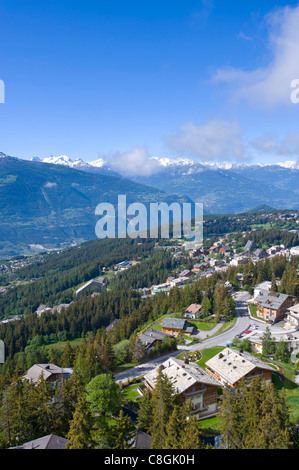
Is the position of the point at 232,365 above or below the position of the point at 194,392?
above

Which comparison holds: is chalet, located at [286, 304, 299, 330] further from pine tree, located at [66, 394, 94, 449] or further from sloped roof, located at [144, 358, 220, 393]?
pine tree, located at [66, 394, 94, 449]

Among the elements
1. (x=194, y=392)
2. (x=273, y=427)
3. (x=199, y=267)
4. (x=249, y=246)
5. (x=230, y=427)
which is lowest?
(x=199, y=267)

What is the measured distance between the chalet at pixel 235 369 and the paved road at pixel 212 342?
1106cm

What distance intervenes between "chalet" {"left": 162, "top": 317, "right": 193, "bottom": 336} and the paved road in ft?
19.3

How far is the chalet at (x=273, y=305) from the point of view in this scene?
59625mm

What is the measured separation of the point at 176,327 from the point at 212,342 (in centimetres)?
945

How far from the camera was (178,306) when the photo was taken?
2881 inches

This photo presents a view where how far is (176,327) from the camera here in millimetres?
61469

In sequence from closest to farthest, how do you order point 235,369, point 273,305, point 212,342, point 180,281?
point 235,369 → point 212,342 → point 273,305 → point 180,281

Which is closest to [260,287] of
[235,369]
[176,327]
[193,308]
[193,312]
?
[193,308]

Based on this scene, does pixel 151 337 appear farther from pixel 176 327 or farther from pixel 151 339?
pixel 176 327

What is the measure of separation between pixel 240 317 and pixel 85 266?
12080 centimetres
